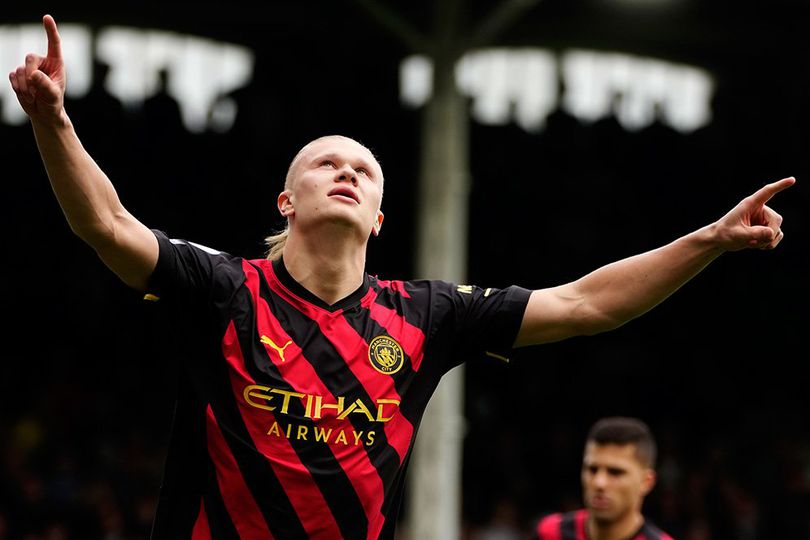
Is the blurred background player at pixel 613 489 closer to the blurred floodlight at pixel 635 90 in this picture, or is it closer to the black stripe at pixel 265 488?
the black stripe at pixel 265 488

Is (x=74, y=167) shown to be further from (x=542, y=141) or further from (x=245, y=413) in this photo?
(x=542, y=141)

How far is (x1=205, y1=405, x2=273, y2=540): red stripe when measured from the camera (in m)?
3.05

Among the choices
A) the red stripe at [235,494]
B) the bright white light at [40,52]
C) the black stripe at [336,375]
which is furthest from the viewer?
the bright white light at [40,52]

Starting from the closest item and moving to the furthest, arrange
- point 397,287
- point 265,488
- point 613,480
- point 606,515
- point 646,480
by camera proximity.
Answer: point 265,488 → point 397,287 → point 606,515 → point 613,480 → point 646,480

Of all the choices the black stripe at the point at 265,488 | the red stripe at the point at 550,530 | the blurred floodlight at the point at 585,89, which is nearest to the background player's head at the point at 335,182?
the black stripe at the point at 265,488

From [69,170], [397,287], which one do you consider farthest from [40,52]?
[69,170]

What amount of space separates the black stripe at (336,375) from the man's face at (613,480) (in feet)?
9.65

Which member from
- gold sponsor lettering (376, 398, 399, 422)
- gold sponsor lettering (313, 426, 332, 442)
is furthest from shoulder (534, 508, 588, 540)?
gold sponsor lettering (313, 426, 332, 442)

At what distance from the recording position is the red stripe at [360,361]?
3199mm

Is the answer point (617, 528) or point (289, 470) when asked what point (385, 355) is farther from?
point (617, 528)

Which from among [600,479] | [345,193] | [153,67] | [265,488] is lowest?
[265,488]

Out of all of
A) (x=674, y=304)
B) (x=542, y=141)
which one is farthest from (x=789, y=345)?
(x=542, y=141)

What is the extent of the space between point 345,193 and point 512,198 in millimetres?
14189

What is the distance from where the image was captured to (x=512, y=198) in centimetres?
1738
